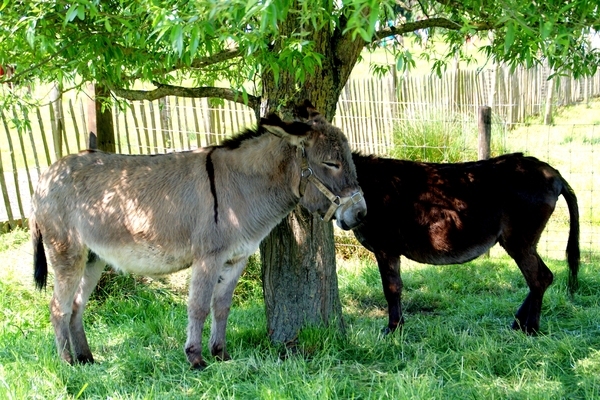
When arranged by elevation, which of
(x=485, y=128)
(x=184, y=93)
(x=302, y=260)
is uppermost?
(x=184, y=93)

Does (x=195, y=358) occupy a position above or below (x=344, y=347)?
above

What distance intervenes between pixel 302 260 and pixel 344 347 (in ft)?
2.43

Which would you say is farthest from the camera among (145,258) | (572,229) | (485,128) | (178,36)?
(485,128)

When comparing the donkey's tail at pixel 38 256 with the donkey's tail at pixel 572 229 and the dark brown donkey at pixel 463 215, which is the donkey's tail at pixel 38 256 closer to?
the dark brown donkey at pixel 463 215

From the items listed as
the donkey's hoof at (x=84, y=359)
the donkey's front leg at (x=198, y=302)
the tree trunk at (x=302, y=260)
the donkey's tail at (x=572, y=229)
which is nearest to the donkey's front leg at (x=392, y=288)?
the tree trunk at (x=302, y=260)

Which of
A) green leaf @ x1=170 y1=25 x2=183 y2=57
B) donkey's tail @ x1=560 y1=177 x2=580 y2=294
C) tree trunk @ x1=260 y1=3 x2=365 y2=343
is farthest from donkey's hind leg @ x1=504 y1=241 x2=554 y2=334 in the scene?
green leaf @ x1=170 y1=25 x2=183 y2=57

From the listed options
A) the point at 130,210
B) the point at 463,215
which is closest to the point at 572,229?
the point at 463,215

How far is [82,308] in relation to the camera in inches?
186

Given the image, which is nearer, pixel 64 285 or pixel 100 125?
pixel 64 285

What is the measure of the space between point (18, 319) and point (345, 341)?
10.0 feet

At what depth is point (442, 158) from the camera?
943cm

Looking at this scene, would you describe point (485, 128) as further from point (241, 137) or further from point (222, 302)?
point (222, 302)

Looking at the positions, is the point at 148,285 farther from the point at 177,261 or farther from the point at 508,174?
the point at 508,174

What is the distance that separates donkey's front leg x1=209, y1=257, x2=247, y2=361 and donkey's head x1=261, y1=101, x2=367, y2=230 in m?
0.76
